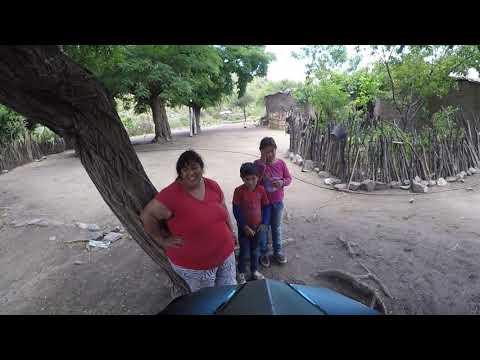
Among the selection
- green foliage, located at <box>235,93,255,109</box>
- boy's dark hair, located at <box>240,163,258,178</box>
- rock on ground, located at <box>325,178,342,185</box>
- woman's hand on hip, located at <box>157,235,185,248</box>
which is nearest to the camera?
woman's hand on hip, located at <box>157,235,185,248</box>

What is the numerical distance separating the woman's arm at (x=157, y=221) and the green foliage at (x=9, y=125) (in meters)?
12.9

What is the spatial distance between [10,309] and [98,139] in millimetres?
2375

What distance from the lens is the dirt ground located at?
3342 mm

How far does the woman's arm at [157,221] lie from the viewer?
214cm

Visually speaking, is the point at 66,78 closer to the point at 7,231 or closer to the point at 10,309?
the point at 10,309

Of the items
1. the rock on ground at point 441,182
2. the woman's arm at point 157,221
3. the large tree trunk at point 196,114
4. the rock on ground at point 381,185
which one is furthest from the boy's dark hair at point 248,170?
the large tree trunk at point 196,114

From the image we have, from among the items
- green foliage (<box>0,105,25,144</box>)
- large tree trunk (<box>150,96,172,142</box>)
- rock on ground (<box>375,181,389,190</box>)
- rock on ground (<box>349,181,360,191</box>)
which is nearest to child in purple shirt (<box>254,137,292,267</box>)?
rock on ground (<box>349,181,360,191</box>)

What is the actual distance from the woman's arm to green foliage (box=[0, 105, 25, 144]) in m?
12.9

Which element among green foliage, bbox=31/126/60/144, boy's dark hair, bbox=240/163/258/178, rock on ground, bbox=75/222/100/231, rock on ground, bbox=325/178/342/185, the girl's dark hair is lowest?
rock on ground, bbox=75/222/100/231

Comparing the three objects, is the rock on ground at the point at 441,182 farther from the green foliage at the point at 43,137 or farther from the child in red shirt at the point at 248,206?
the green foliage at the point at 43,137

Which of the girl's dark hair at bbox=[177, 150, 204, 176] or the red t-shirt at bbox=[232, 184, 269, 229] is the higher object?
the girl's dark hair at bbox=[177, 150, 204, 176]

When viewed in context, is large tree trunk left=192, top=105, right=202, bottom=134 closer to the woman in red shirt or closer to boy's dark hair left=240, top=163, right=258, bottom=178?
boy's dark hair left=240, top=163, right=258, bottom=178

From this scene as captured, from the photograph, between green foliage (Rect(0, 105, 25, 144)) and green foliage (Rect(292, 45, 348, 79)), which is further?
green foliage (Rect(292, 45, 348, 79))
